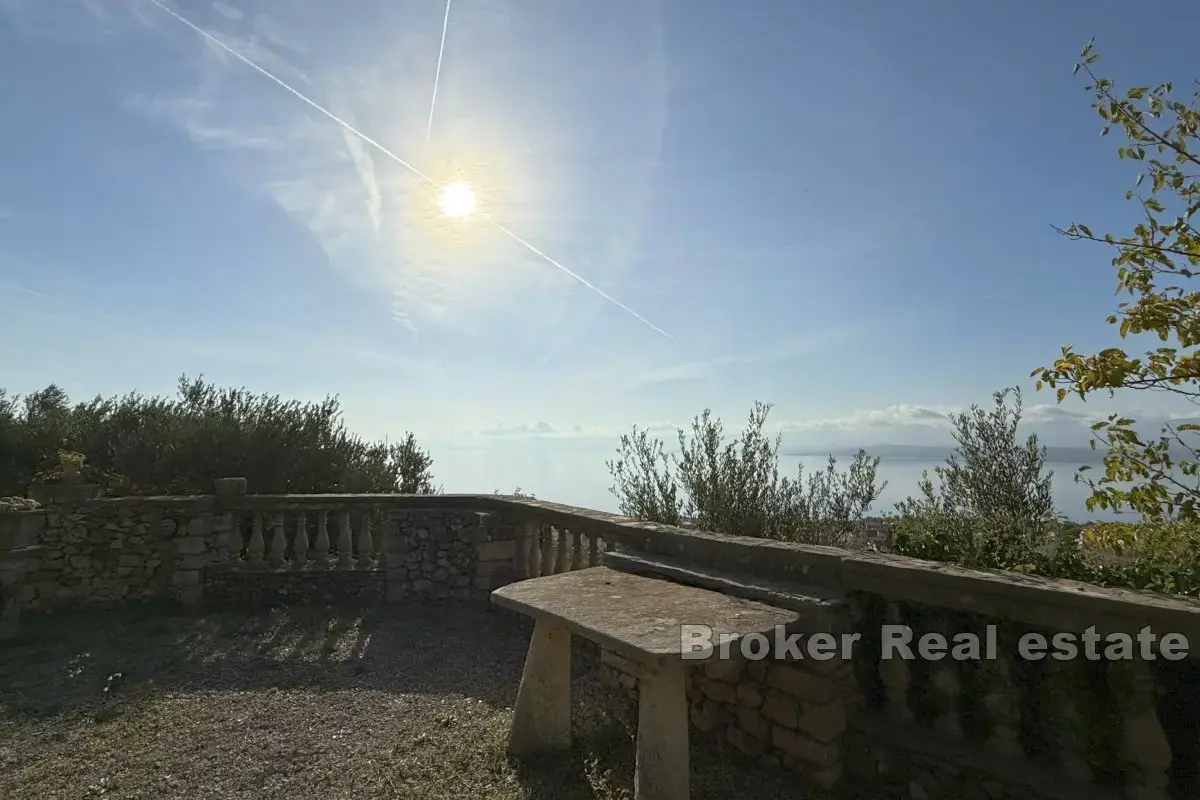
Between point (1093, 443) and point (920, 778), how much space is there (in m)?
2.30

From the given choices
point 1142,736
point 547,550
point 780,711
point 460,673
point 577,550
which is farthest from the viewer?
point 547,550

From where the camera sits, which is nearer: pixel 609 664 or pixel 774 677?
pixel 774 677

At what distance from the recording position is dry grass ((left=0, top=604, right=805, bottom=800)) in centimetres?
352

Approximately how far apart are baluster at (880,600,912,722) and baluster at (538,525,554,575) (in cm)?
345

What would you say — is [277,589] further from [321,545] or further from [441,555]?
[441,555]

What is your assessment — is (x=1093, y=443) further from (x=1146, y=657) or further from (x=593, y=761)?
(x=593, y=761)

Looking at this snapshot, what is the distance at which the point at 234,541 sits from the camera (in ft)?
23.8

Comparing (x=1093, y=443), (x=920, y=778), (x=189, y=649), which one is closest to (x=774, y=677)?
(x=920, y=778)

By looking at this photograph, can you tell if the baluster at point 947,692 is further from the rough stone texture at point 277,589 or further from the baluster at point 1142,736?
the rough stone texture at point 277,589

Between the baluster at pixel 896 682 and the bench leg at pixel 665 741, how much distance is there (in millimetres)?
1116

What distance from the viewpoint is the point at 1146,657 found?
8.06 ft

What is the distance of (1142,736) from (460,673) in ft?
14.3

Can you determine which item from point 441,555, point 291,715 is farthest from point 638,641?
point 441,555

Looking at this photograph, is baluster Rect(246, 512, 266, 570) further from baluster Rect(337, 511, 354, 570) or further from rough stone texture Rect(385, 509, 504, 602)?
rough stone texture Rect(385, 509, 504, 602)
